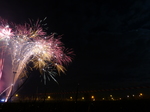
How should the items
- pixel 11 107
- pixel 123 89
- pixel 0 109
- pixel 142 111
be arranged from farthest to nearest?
pixel 123 89 < pixel 11 107 < pixel 0 109 < pixel 142 111

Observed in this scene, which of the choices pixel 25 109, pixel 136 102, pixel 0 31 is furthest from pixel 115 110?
pixel 0 31

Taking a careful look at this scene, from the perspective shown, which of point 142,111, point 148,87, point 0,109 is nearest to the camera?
point 142,111

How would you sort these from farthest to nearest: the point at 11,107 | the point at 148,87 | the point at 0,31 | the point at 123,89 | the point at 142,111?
the point at 0,31 → the point at 123,89 → the point at 148,87 → the point at 11,107 → the point at 142,111

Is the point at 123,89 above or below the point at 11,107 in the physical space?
above

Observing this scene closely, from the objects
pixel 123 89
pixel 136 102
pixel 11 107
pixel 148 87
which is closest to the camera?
Result: pixel 136 102

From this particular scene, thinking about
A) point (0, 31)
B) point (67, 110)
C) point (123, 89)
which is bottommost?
point (67, 110)

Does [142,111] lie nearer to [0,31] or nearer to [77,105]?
[77,105]

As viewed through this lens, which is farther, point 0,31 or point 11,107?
point 0,31

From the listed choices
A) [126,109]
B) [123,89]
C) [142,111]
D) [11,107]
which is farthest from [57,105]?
[123,89]

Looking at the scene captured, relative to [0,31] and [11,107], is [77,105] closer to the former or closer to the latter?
[11,107]
